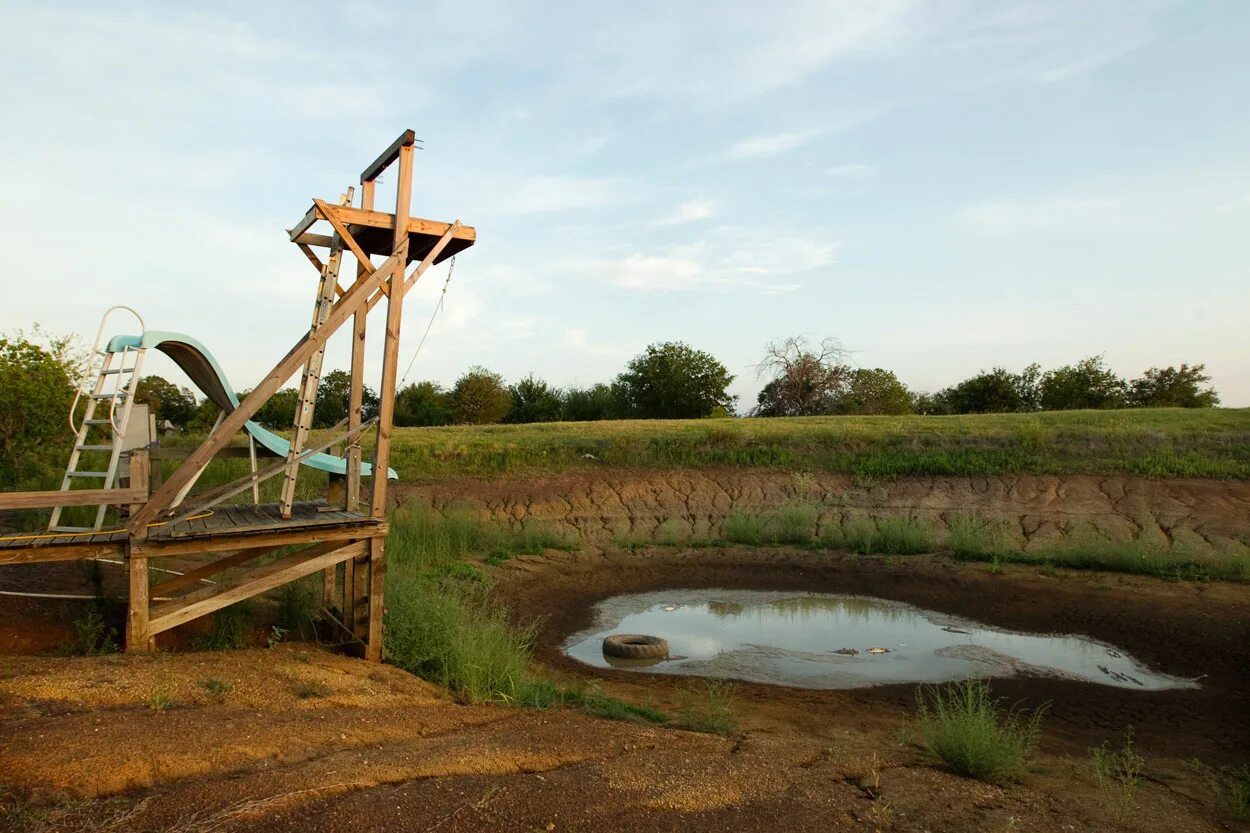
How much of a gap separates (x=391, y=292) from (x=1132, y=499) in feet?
47.1

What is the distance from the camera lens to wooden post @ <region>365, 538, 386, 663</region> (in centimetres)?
713

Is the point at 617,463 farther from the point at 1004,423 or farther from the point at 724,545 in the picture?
the point at 1004,423

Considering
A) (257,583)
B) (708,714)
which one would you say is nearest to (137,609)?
(257,583)

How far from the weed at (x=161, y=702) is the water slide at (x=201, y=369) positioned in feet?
7.19

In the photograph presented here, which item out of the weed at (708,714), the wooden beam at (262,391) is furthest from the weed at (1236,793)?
the wooden beam at (262,391)

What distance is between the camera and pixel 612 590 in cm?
1298

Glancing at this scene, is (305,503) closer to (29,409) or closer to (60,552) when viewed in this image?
(60,552)

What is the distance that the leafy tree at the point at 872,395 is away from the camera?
4150 cm

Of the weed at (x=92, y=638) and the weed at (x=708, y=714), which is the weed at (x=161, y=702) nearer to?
the weed at (x=92, y=638)

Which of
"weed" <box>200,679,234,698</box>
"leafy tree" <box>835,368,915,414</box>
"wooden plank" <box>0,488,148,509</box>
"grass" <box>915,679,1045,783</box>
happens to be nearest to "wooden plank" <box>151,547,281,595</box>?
"wooden plank" <box>0,488,148,509</box>

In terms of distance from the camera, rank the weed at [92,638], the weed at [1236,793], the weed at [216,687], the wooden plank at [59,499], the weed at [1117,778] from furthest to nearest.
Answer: the weed at [92,638] → the wooden plank at [59,499] → the weed at [216,687] → the weed at [1236,793] → the weed at [1117,778]

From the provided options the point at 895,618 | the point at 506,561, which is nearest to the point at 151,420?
the point at 506,561

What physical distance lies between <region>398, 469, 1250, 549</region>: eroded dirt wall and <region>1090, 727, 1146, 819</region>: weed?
29.3ft

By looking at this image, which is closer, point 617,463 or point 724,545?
point 724,545
